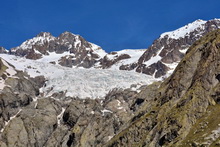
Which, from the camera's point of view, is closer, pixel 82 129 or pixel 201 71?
pixel 201 71

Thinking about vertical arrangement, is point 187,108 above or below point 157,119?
below

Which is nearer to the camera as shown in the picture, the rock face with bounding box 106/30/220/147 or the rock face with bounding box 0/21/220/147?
the rock face with bounding box 106/30/220/147

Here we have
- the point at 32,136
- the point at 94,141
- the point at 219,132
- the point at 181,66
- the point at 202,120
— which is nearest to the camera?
the point at 219,132

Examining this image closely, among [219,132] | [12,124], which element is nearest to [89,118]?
[12,124]

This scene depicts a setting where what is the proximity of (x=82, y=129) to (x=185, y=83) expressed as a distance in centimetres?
7224

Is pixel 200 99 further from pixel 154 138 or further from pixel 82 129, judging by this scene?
pixel 82 129

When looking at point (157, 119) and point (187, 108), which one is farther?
point (157, 119)

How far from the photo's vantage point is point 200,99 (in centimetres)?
9700

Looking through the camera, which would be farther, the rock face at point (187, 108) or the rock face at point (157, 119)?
the rock face at point (157, 119)

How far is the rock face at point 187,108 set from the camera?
86938mm

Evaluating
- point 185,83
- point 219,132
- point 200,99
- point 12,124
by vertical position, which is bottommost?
point 219,132

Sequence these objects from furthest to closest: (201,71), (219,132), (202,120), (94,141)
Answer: (94,141)
(201,71)
(202,120)
(219,132)

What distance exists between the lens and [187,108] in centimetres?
9619

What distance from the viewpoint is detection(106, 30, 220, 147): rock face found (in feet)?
285
